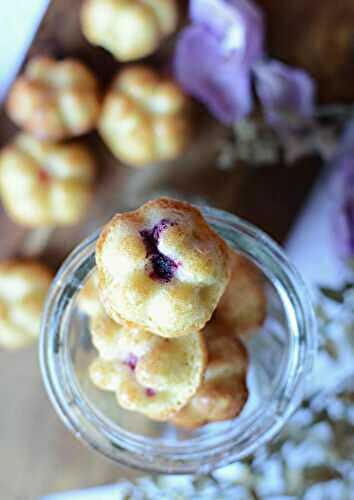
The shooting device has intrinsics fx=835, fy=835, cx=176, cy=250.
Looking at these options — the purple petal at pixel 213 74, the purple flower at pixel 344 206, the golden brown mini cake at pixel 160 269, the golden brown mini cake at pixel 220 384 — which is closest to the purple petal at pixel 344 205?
the purple flower at pixel 344 206

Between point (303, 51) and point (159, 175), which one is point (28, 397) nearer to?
point (159, 175)

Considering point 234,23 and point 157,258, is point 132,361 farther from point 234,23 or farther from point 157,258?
point 234,23

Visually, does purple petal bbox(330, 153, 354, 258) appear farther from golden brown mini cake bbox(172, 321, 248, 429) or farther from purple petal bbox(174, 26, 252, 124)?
golden brown mini cake bbox(172, 321, 248, 429)

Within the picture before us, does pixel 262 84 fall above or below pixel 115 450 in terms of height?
above

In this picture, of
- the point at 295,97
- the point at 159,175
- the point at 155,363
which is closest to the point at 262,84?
the point at 295,97

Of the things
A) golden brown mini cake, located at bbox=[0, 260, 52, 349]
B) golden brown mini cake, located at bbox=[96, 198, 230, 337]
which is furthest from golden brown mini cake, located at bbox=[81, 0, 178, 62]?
golden brown mini cake, located at bbox=[96, 198, 230, 337]

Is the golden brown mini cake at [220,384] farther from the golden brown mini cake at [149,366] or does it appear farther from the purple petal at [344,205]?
the purple petal at [344,205]
